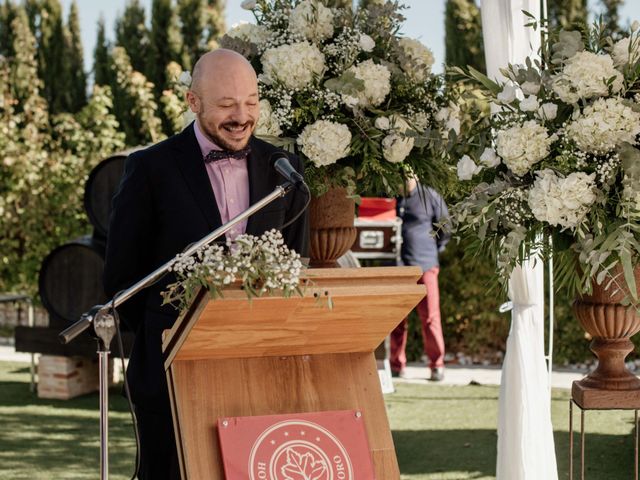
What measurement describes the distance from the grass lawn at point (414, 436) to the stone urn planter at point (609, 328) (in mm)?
2098

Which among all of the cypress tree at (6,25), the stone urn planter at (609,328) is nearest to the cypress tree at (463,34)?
the cypress tree at (6,25)

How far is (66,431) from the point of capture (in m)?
7.51

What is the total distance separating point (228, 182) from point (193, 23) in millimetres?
12248

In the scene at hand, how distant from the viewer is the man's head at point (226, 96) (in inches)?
140

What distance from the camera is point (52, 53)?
16.5 meters

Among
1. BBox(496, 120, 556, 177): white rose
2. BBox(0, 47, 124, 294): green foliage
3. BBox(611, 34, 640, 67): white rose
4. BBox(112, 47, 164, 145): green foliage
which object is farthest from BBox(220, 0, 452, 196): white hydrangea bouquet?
BBox(112, 47, 164, 145): green foliage

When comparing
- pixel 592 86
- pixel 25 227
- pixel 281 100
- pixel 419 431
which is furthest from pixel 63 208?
pixel 592 86

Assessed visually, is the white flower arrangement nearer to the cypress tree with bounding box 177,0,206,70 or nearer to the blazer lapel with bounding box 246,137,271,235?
the blazer lapel with bounding box 246,137,271,235

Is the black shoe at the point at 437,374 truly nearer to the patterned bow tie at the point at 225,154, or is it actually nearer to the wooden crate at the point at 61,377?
the wooden crate at the point at 61,377

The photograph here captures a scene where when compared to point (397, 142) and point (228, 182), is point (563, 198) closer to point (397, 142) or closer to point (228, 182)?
point (397, 142)

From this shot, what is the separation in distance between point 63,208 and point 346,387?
893cm

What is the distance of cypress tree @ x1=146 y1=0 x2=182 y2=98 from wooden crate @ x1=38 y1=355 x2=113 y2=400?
7.20 meters

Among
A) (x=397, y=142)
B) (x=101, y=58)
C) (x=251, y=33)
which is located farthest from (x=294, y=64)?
(x=101, y=58)

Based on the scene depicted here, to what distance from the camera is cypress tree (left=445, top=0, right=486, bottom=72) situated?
494 inches
